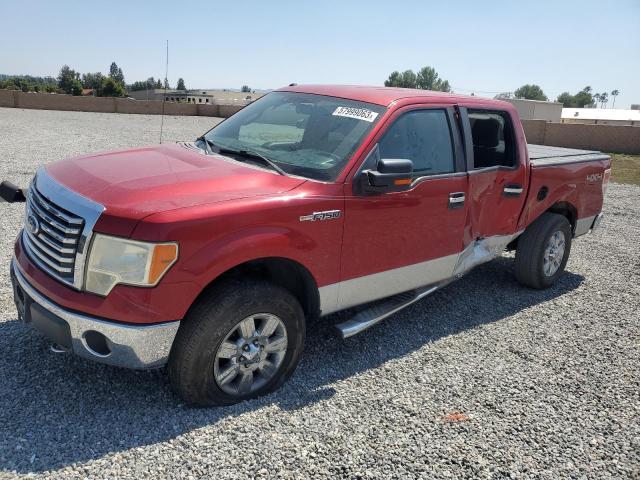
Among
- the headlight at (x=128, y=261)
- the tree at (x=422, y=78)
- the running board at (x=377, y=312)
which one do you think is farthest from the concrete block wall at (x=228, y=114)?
the tree at (x=422, y=78)

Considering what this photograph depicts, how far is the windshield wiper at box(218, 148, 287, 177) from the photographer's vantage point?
3660mm

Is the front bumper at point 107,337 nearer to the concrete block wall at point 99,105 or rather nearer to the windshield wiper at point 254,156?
the windshield wiper at point 254,156

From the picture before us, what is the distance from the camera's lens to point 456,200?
14.4 ft

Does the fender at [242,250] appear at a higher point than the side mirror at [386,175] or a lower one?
lower

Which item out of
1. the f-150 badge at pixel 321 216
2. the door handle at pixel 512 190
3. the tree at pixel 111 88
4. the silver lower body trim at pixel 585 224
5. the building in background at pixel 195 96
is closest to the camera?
the f-150 badge at pixel 321 216

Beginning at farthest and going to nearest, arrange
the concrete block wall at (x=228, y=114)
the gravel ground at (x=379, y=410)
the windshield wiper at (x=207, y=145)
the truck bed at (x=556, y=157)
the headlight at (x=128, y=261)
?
the concrete block wall at (x=228, y=114) < the truck bed at (x=556, y=157) < the windshield wiper at (x=207, y=145) < the gravel ground at (x=379, y=410) < the headlight at (x=128, y=261)

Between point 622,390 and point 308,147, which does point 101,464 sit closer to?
point 308,147

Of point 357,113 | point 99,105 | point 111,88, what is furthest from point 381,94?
point 111,88

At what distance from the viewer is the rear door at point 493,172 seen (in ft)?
15.2

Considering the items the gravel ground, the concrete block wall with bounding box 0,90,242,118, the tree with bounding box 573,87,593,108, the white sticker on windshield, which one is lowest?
the gravel ground

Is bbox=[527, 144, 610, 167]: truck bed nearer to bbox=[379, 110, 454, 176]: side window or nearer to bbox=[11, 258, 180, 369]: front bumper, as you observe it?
bbox=[379, 110, 454, 176]: side window

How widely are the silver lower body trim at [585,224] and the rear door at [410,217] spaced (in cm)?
239

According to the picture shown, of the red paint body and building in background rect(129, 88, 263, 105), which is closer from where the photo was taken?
the red paint body

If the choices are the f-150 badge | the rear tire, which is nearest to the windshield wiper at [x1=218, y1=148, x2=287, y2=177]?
the f-150 badge
